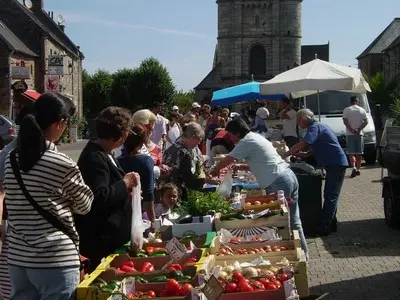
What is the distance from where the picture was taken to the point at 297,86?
13.1 metres

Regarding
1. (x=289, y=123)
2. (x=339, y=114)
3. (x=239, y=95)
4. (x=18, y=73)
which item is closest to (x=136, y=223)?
(x=289, y=123)

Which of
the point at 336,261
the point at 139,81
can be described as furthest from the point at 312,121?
the point at 139,81

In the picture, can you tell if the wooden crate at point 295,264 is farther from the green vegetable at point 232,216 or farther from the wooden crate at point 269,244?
the green vegetable at point 232,216

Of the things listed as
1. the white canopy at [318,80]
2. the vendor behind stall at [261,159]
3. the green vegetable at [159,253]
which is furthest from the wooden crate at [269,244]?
the white canopy at [318,80]

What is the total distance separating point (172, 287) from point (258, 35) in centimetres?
9483

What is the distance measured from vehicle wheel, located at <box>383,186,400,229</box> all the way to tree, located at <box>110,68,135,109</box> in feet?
283

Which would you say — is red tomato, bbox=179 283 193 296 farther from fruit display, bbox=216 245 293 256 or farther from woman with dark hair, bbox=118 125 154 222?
woman with dark hair, bbox=118 125 154 222

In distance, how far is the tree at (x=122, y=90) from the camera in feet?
319

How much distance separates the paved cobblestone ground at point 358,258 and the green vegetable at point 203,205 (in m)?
1.29

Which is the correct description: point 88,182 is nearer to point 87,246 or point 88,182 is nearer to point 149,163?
point 87,246

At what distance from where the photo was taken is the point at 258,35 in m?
97.9

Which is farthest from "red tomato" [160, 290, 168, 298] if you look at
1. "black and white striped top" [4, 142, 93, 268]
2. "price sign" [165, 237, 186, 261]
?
"price sign" [165, 237, 186, 261]

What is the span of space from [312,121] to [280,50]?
292 ft

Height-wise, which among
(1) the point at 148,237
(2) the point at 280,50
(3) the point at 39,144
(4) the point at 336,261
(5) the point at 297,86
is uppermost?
(2) the point at 280,50
